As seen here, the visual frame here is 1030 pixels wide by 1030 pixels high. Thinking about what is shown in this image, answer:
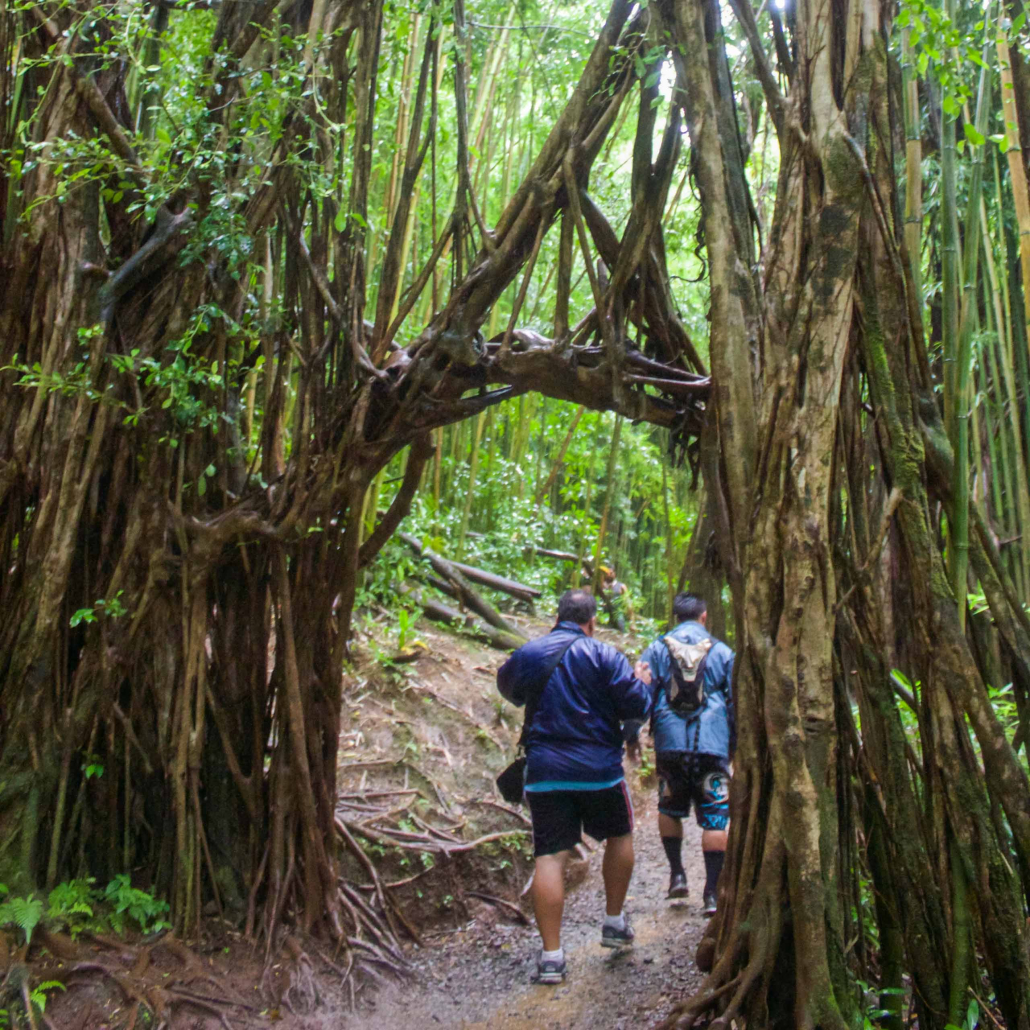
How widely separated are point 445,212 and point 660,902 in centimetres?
501

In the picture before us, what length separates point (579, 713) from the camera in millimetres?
3889

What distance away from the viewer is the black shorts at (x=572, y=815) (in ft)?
12.7

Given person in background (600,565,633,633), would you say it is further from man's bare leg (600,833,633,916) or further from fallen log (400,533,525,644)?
man's bare leg (600,833,633,916)

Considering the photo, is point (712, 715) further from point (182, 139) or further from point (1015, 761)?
point (182, 139)

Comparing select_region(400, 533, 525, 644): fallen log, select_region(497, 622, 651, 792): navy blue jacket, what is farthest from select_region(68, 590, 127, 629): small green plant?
select_region(400, 533, 525, 644): fallen log

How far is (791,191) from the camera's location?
9.20ft

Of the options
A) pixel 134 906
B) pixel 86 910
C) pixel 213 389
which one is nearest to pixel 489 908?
pixel 134 906

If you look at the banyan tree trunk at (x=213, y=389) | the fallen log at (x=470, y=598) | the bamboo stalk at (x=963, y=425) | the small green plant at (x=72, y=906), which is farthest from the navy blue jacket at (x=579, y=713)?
the fallen log at (x=470, y=598)

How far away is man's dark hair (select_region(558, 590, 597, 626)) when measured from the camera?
4.11m

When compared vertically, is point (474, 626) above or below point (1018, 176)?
below

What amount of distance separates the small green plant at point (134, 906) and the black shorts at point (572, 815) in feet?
4.68

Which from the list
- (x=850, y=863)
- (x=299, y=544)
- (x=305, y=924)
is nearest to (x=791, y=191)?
(x=850, y=863)

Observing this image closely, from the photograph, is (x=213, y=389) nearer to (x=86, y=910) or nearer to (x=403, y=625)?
(x=86, y=910)

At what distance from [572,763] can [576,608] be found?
25.4 inches
